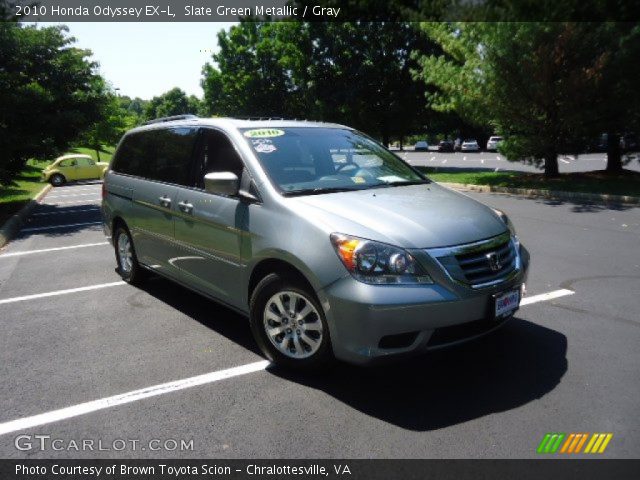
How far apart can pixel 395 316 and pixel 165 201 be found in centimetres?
284

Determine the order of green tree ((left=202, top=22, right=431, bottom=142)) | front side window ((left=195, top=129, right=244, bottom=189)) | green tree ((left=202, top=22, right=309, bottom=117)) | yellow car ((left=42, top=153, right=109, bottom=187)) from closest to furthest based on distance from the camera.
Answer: front side window ((left=195, top=129, right=244, bottom=189)) → yellow car ((left=42, top=153, right=109, bottom=187)) → green tree ((left=202, top=22, right=431, bottom=142)) → green tree ((left=202, top=22, right=309, bottom=117))

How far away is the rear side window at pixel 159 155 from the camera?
4840mm

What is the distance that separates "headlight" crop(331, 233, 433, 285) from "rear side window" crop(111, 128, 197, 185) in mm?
2205

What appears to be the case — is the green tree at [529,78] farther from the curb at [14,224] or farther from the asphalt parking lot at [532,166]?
the curb at [14,224]

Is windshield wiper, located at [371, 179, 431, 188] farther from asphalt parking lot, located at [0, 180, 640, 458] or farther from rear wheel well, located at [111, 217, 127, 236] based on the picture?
rear wheel well, located at [111, 217, 127, 236]

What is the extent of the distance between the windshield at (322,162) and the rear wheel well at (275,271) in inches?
21.3

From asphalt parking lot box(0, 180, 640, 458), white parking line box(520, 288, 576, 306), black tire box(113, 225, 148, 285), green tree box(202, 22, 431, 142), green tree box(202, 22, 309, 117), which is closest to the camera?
asphalt parking lot box(0, 180, 640, 458)

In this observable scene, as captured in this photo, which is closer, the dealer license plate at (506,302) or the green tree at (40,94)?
the dealer license plate at (506,302)

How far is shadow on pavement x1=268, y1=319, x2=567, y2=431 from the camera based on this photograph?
3.17 metres

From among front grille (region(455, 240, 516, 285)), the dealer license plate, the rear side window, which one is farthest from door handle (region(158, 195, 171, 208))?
the dealer license plate

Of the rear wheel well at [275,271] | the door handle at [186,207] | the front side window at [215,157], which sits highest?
the front side window at [215,157]

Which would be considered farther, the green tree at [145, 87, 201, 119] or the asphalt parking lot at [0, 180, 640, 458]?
the green tree at [145, 87, 201, 119]

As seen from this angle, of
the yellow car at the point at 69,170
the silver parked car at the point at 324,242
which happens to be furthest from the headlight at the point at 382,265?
the yellow car at the point at 69,170
